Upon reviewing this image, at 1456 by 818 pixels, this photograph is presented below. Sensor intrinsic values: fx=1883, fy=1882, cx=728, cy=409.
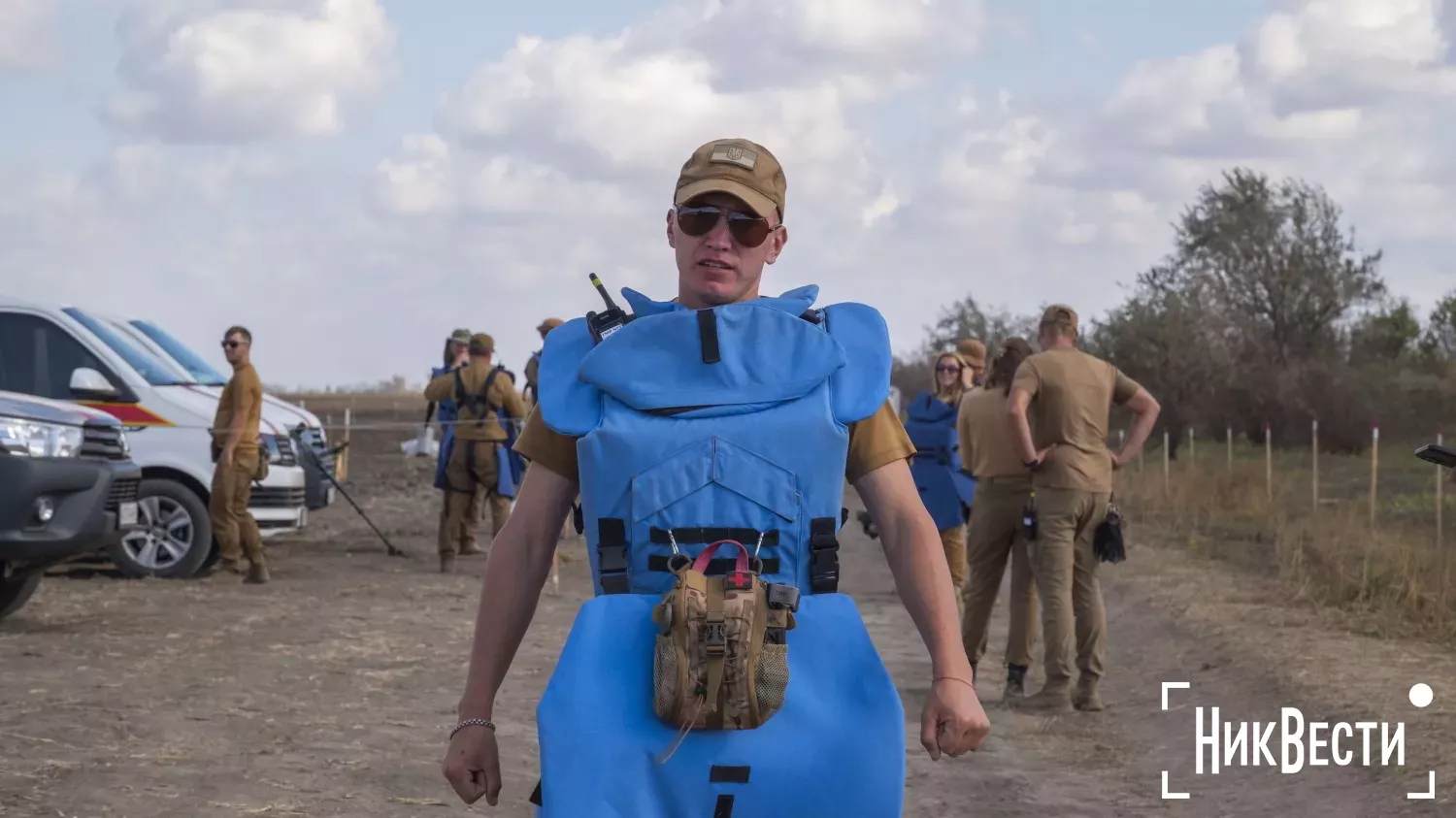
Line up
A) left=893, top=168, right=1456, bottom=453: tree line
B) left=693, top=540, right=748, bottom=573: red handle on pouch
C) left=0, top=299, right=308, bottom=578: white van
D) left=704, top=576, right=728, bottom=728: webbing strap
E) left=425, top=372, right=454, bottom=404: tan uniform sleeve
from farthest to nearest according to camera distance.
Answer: left=893, top=168, right=1456, bottom=453: tree line, left=425, top=372, right=454, bottom=404: tan uniform sleeve, left=0, top=299, right=308, bottom=578: white van, left=693, top=540, right=748, bottom=573: red handle on pouch, left=704, top=576, right=728, bottom=728: webbing strap

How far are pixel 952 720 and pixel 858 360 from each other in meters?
0.58

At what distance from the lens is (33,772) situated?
285 inches

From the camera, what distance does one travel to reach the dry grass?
1236 centimetres

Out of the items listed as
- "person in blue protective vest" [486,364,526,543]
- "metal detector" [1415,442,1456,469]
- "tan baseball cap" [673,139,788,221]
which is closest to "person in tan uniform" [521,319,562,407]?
"person in blue protective vest" [486,364,526,543]

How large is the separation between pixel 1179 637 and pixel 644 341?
993cm

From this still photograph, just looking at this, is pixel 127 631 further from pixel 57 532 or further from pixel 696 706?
pixel 696 706

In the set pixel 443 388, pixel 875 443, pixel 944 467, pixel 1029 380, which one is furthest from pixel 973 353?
pixel 875 443

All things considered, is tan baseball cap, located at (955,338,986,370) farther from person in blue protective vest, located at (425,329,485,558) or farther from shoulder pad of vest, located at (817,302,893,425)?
shoulder pad of vest, located at (817,302,893,425)

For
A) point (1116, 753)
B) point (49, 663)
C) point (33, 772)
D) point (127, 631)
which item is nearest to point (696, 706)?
point (33, 772)

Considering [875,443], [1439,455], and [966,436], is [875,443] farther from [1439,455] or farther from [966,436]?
[966,436]

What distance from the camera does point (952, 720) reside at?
2930 millimetres

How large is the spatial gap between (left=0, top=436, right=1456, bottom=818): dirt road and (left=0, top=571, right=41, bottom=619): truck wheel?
0.67 feet

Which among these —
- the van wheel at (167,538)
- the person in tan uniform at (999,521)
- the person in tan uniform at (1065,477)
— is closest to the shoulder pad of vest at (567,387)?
the person in tan uniform at (1065,477)

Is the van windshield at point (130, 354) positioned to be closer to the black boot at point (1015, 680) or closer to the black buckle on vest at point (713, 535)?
the black boot at point (1015, 680)
